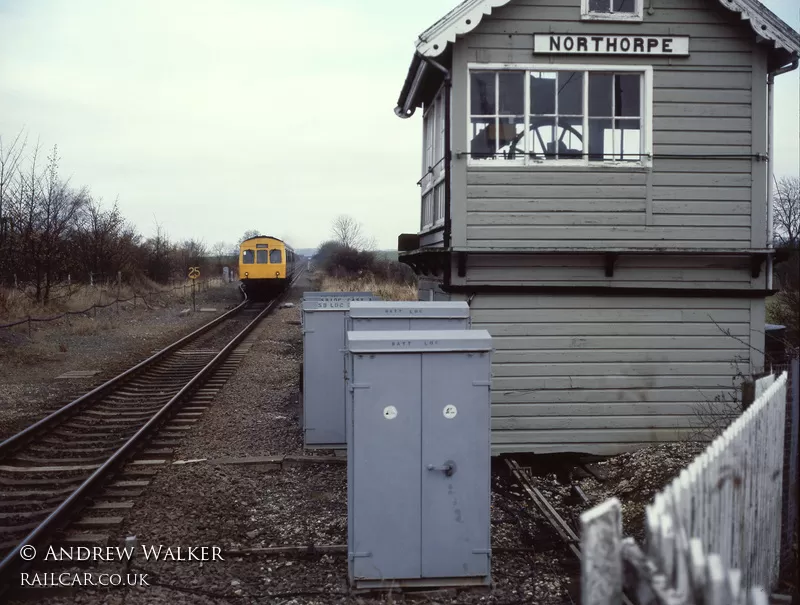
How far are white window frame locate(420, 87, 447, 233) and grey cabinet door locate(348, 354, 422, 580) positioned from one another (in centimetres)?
405

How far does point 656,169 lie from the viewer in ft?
28.1

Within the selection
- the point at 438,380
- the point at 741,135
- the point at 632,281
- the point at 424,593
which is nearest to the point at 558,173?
the point at 632,281

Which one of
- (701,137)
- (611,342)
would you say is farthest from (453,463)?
(701,137)

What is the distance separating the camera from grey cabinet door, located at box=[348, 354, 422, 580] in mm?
5023

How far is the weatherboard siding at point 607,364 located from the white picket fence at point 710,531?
3.97 metres

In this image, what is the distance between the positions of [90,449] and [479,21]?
6.47 metres

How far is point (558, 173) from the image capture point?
8.55 metres

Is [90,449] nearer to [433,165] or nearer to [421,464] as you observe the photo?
[421,464]

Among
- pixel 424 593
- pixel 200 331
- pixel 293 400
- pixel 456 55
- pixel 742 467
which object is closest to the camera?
pixel 742 467

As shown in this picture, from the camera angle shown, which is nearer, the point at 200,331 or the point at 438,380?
the point at 438,380

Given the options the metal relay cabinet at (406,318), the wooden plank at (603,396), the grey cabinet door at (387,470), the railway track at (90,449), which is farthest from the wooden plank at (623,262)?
the railway track at (90,449)

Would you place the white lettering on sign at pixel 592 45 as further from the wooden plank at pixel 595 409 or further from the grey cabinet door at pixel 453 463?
the grey cabinet door at pixel 453 463

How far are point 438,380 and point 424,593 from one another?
4.70ft

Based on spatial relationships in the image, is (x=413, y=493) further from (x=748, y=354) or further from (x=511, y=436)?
(x=748, y=354)
